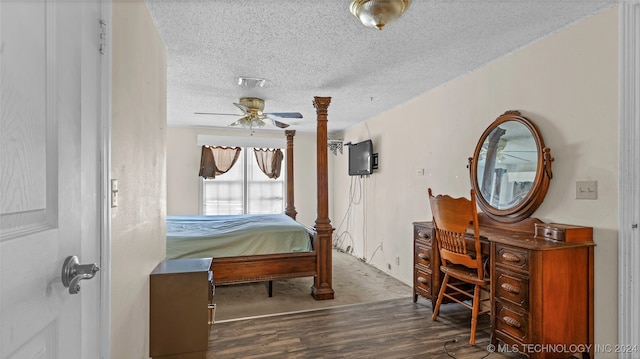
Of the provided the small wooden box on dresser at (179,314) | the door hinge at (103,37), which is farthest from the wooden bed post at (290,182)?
the door hinge at (103,37)

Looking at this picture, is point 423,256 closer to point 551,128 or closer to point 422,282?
point 422,282

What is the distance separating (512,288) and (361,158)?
326 centimetres

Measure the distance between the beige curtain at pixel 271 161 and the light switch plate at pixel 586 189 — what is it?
4.87 metres

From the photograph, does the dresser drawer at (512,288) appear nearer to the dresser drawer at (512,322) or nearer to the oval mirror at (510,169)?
the dresser drawer at (512,322)

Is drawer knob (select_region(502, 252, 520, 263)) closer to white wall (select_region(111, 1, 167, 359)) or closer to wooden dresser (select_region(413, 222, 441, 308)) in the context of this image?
wooden dresser (select_region(413, 222, 441, 308))

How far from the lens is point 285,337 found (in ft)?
7.99

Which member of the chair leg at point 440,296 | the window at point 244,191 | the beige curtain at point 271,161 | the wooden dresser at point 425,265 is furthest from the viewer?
the beige curtain at point 271,161

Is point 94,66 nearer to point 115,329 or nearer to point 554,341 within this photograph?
point 115,329

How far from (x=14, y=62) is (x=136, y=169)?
1.01 m

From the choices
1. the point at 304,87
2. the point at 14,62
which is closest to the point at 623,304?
the point at 14,62

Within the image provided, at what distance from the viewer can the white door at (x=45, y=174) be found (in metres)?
0.64

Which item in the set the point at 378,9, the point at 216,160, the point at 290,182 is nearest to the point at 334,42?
the point at 378,9

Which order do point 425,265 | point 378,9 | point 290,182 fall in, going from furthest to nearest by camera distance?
point 290,182, point 425,265, point 378,9

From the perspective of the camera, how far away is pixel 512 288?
2.06m
